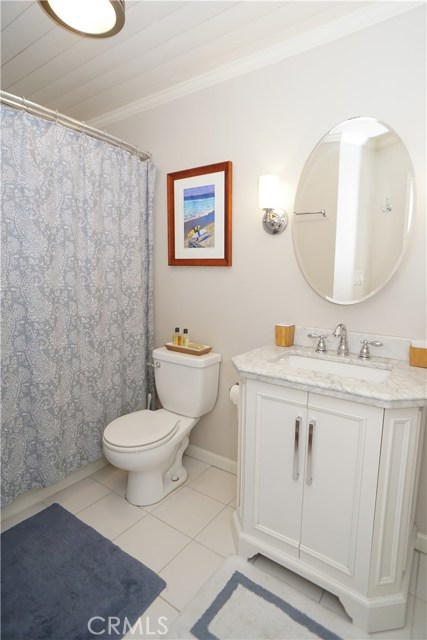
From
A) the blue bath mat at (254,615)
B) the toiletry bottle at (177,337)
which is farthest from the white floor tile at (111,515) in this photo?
the toiletry bottle at (177,337)

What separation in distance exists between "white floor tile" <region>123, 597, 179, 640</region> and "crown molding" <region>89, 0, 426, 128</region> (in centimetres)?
255

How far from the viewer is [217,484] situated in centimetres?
204

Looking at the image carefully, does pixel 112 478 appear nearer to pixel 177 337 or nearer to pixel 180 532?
pixel 180 532

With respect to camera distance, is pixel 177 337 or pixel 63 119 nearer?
pixel 63 119

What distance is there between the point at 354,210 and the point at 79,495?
217cm

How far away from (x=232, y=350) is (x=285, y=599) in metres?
1.20

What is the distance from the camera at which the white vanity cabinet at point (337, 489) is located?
1140mm

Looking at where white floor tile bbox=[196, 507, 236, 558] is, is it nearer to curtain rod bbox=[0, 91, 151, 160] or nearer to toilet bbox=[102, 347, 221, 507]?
toilet bbox=[102, 347, 221, 507]

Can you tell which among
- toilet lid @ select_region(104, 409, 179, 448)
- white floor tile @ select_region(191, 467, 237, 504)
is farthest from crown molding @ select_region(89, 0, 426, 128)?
white floor tile @ select_region(191, 467, 237, 504)

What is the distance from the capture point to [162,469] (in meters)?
1.91

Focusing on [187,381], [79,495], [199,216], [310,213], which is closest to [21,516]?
[79,495]

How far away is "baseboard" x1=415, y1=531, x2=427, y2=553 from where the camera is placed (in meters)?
1.54

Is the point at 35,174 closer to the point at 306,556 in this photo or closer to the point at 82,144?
the point at 82,144

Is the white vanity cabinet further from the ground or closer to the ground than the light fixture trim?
closer to the ground
